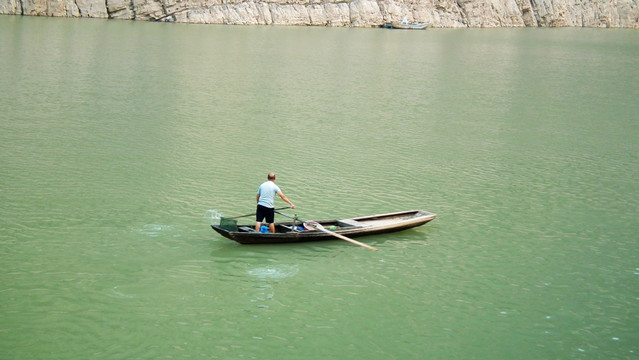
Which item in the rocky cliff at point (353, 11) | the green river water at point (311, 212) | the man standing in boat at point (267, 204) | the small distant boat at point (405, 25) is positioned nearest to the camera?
the green river water at point (311, 212)

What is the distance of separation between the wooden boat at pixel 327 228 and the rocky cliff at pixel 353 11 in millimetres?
75408

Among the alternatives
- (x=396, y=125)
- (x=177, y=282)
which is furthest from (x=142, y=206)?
(x=396, y=125)

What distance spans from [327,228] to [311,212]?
280 cm

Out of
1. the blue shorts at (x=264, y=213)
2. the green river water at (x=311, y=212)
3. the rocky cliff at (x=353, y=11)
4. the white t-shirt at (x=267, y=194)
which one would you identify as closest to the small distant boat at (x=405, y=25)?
the rocky cliff at (x=353, y=11)

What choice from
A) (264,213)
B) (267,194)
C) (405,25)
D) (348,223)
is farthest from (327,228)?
(405,25)

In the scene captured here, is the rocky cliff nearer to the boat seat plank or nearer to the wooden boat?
the wooden boat

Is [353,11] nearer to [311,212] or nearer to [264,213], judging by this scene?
[311,212]

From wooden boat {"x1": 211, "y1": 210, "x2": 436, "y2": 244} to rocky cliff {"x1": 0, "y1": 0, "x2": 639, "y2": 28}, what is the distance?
75.4 meters

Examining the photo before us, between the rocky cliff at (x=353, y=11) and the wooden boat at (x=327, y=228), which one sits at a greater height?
the rocky cliff at (x=353, y=11)

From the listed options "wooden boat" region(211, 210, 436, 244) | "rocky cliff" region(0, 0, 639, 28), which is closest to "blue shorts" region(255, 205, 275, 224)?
"wooden boat" region(211, 210, 436, 244)

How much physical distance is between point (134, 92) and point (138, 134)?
10.5m

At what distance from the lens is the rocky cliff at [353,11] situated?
89000mm

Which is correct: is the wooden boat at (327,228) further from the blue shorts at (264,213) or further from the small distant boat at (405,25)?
the small distant boat at (405,25)

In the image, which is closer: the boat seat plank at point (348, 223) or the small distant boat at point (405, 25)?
the boat seat plank at point (348, 223)
